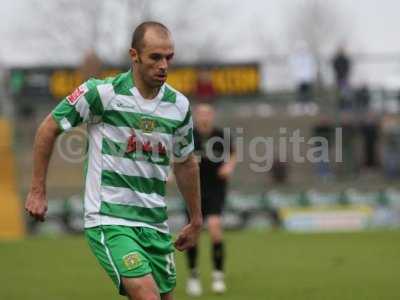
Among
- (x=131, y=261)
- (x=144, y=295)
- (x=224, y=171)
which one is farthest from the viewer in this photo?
(x=224, y=171)

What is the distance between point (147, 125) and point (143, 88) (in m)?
0.23

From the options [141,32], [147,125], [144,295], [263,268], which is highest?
[141,32]

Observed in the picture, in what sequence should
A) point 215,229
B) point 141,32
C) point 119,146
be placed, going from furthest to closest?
1. point 215,229
2. point 119,146
3. point 141,32

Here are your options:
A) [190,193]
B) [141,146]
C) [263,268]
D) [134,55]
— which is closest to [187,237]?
[190,193]

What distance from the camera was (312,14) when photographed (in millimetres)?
60250

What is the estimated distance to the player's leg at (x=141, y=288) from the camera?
5590mm

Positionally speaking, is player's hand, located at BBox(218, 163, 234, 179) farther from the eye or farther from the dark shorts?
the eye

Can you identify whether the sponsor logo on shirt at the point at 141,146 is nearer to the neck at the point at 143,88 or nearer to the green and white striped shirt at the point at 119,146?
the green and white striped shirt at the point at 119,146

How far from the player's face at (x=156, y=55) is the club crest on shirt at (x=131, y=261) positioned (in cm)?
106

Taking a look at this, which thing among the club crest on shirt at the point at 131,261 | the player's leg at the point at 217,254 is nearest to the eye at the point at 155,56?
the club crest on shirt at the point at 131,261

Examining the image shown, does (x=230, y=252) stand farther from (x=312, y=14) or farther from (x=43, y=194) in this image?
(x=312, y=14)

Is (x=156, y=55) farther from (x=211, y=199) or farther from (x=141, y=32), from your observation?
(x=211, y=199)

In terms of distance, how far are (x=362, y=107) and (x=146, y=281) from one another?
18639mm

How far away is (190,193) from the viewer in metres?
6.38
